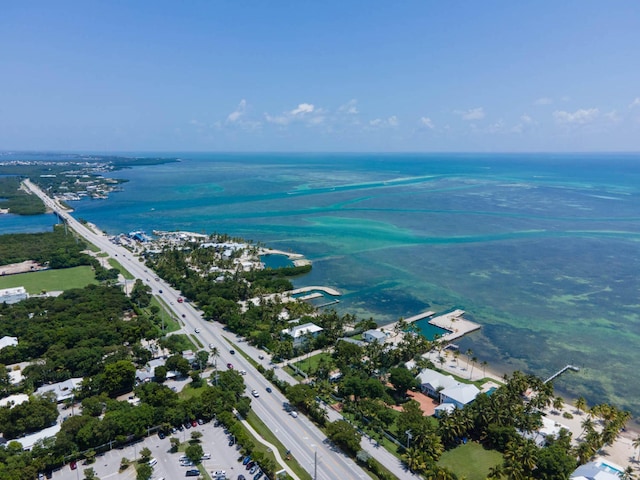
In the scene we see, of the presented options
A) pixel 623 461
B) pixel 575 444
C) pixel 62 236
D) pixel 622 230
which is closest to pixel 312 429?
pixel 575 444

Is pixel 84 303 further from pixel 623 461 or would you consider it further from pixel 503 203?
pixel 503 203

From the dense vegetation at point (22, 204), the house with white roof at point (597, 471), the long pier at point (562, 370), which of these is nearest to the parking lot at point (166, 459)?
the house with white roof at point (597, 471)

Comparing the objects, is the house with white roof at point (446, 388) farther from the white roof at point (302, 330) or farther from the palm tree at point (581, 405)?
the white roof at point (302, 330)

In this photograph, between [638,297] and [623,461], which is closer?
[623,461]

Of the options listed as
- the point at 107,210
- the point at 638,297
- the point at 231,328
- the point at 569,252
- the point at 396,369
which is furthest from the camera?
the point at 107,210

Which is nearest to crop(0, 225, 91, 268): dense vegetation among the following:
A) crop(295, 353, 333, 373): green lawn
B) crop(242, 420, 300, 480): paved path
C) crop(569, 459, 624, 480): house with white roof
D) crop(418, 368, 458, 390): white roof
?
crop(295, 353, 333, 373): green lawn

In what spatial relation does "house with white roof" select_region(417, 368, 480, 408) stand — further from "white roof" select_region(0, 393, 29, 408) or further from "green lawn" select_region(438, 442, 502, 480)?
"white roof" select_region(0, 393, 29, 408)

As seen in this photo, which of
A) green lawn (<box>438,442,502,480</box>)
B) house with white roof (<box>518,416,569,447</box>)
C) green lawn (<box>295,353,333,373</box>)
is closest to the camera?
green lawn (<box>438,442,502,480</box>)
